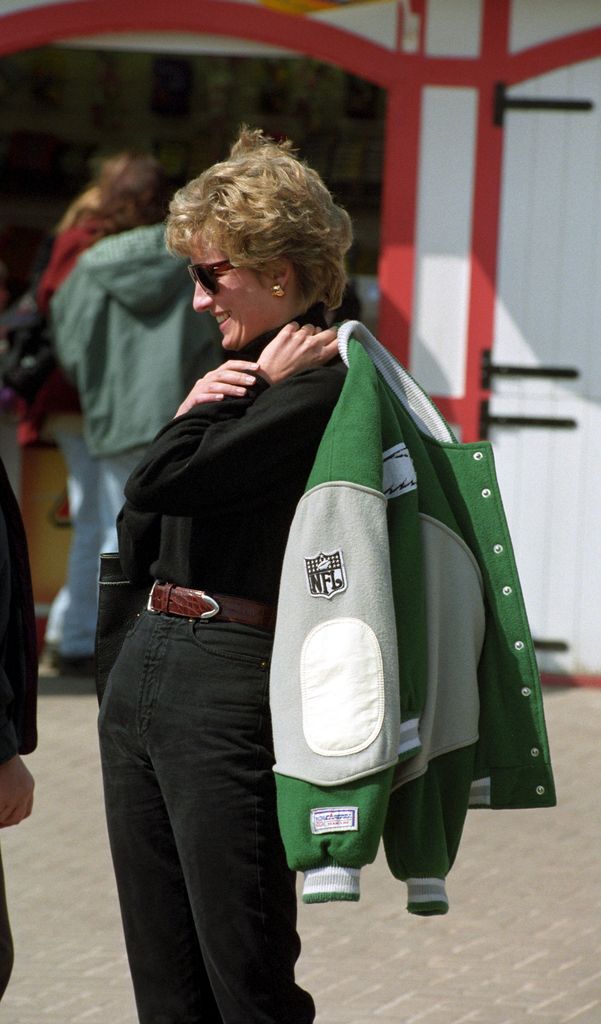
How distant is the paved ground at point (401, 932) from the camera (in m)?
4.13

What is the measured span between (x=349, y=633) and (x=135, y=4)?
215 inches

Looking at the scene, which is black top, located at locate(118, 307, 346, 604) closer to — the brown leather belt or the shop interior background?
the brown leather belt

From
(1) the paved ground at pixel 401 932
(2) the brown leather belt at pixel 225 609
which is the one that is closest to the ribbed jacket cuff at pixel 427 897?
(2) the brown leather belt at pixel 225 609

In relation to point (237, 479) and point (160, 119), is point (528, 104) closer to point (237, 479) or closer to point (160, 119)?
point (160, 119)

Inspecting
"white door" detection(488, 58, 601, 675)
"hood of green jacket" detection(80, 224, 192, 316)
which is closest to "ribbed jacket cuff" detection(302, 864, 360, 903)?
"hood of green jacket" detection(80, 224, 192, 316)

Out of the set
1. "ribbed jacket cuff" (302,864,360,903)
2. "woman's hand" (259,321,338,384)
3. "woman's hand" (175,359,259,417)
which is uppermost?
"woman's hand" (259,321,338,384)

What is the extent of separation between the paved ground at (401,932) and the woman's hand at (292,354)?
1.91 m

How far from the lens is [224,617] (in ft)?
9.29

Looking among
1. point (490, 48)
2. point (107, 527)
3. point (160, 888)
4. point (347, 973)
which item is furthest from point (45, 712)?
point (160, 888)

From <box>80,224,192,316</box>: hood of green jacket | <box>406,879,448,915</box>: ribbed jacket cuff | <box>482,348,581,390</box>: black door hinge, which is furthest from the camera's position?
<box>482,348,581,390</box>: black door hinge

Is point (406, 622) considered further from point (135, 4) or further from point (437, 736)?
point (135, 4)

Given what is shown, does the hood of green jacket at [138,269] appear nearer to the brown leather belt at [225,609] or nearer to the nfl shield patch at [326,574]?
the brown leather belt at [225,609]

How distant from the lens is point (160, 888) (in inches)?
114

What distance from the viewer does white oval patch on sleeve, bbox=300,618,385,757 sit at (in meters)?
2.60
